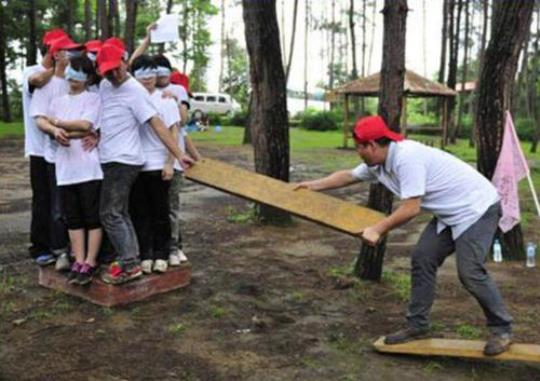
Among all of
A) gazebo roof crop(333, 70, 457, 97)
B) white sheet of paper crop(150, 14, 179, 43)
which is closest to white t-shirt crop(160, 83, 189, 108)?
white sheet of paper crop(150, 14, 179, 43)

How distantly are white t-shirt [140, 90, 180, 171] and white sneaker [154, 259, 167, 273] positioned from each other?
76cm

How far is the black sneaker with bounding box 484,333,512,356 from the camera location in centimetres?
407

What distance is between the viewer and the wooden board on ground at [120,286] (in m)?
5.09

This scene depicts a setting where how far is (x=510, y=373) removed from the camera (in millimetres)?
4125

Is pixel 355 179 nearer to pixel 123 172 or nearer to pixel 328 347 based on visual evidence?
pixel 328 347

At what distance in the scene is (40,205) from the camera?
5.77 meters

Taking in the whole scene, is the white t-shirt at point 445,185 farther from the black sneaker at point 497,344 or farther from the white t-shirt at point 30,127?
the white t-shirt at point 30,127

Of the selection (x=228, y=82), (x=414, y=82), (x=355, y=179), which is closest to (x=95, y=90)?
(x=355, y=179)

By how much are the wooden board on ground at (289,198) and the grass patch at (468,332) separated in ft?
3.53

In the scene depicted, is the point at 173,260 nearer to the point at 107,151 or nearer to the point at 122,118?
the point at 107,151

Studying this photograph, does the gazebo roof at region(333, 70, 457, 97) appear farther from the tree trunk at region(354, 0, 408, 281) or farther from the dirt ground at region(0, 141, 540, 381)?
the tree trunk at region(354, 0, 408, 281)

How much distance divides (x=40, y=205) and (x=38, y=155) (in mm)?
444

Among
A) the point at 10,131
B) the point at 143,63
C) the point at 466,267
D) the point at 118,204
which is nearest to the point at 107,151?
the point at 118,204

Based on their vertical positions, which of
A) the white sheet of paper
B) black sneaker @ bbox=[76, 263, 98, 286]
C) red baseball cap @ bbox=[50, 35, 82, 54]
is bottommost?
black sneaker @ bbox=[76, 263, 98, 286]
